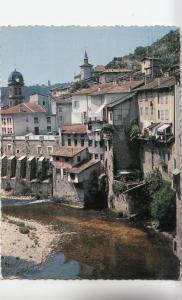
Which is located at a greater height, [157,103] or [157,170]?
[157,103]

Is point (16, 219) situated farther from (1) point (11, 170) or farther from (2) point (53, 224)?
(1) point (11, 170)

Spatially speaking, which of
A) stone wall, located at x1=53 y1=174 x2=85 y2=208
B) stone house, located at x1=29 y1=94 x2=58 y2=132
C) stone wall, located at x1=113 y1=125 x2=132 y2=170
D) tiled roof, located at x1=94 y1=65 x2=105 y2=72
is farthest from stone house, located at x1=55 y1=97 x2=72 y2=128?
stone wall, located at x1=53 y1=174 x2=85 y2=208

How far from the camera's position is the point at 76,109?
9359 mm

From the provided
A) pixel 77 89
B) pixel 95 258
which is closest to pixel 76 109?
pixel 77 89

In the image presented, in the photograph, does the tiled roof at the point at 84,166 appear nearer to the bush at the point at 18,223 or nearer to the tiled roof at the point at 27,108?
the tiled roof at the point at 27,108

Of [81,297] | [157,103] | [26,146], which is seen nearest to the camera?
[81,297]

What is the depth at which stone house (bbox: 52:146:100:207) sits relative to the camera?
35.8 feet

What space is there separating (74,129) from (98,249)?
2469 millimetres

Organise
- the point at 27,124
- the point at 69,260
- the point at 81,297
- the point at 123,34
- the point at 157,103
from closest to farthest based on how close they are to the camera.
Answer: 1. the point at 81,297
2. the point at 123,34
3. the point at 69,260
4. the point at 157,103
5. the point at 27,124

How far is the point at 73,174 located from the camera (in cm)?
1134

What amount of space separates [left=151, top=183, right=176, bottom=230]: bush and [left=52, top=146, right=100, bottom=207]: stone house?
200 cm

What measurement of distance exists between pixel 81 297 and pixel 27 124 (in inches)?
196

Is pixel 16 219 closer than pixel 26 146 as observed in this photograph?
Yes

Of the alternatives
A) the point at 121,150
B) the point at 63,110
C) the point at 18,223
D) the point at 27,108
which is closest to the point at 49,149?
the point at 121,150
